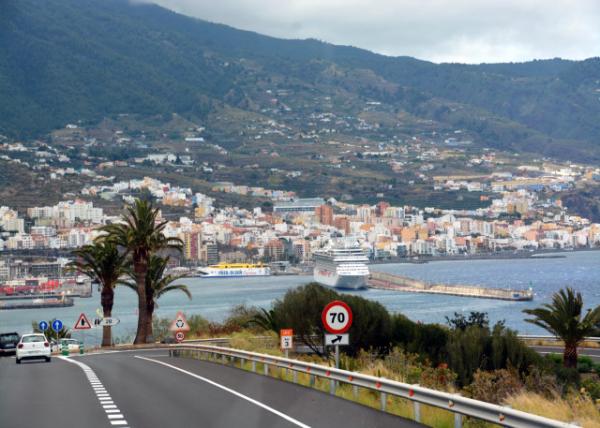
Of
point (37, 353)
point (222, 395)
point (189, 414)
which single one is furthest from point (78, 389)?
point (37, 353)

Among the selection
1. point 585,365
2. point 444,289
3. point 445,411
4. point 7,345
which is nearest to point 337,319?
point 445,411

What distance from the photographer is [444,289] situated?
121 m

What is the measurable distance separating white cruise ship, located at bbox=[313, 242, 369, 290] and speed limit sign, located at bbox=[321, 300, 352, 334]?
122 metres

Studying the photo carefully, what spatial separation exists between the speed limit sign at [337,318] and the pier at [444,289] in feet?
291

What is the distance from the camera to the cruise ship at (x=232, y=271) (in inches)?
7269

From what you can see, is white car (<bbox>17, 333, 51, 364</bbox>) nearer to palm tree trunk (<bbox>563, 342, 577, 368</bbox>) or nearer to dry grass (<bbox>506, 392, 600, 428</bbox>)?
palm tree trunk (<bbox>563, 342, 577, 368</bbox>)

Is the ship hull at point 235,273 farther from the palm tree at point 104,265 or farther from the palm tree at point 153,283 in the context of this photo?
the palm tree at point 104,265

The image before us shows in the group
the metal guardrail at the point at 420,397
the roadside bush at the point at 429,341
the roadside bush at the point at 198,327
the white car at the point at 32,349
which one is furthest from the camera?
the roadside bush at the point at 198,327

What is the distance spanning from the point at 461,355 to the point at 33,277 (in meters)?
→ 155

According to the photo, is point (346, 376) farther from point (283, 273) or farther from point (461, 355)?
point (283, 273)

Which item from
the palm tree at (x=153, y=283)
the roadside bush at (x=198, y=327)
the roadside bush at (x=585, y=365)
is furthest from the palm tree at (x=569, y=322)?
the palm tree at (x=153, y=283)

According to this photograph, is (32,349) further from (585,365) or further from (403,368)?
(585,365)

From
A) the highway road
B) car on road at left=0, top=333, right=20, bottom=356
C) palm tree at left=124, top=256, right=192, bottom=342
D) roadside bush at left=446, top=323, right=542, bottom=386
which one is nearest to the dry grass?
the highway road

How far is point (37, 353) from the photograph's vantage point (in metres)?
30.1
